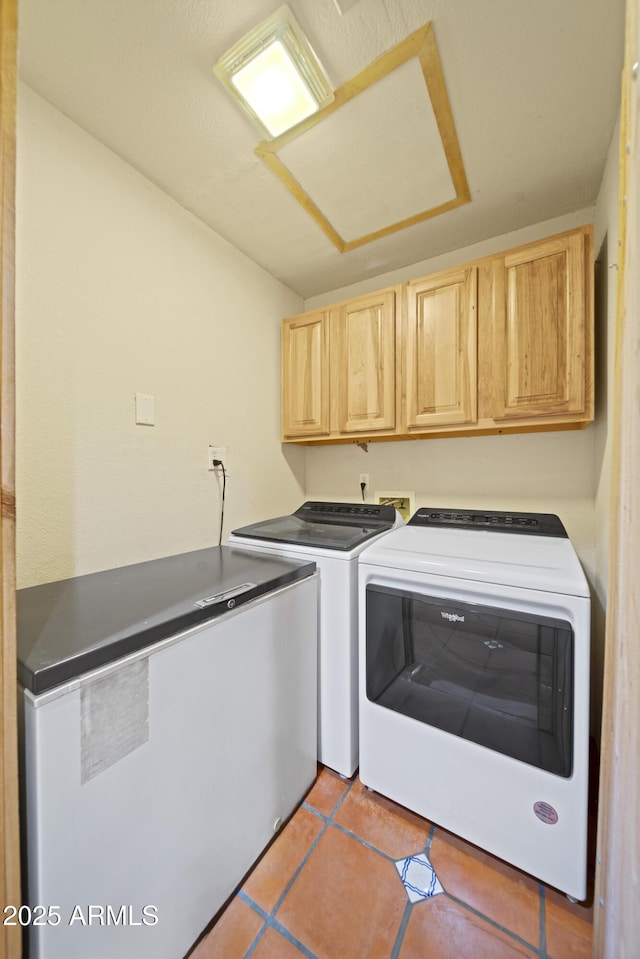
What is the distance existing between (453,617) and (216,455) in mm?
1223

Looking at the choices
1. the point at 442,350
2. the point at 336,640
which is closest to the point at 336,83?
the point at 442,350

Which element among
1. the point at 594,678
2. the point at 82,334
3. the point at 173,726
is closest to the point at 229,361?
the point at 82,334

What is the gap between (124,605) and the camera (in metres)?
0.86

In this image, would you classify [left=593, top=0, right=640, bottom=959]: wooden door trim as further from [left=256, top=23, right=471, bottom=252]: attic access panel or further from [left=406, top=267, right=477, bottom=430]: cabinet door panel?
[left=406, top=267, right=477, bottom=430]: cabinet door panel

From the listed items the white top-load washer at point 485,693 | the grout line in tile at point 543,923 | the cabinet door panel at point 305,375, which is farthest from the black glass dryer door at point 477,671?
the cabinet door panel at point 305,375

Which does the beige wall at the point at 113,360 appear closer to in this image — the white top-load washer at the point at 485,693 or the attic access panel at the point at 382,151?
the attic access panel at the point at 382,151

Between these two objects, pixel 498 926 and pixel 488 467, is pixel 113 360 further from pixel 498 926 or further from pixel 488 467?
pixel 498 926

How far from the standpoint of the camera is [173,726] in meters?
0.75

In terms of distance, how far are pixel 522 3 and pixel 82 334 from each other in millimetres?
1501

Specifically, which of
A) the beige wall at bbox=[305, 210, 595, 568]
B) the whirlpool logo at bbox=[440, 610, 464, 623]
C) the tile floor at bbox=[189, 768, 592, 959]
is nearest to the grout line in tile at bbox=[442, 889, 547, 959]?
the tile floor at bbox=[189, 768, 592, 959]

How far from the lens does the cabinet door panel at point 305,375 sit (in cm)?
188

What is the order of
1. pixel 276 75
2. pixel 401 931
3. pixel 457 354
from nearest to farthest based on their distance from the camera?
1. pixel 401 931
2. pixel 276 75
3. pixel 457 354

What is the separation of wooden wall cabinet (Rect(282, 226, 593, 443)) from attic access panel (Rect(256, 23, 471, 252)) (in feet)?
1.01

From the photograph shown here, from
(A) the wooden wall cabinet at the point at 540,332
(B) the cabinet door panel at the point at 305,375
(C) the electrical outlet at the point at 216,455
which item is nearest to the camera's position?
(A) the wooden wall cabinet at the point at 540,332
